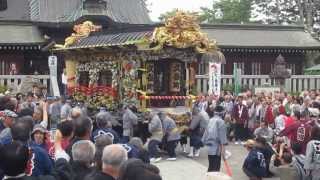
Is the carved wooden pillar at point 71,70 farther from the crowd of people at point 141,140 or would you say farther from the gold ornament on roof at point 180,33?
the gold ornament on roof at point 180,33

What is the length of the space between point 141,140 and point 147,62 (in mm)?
8989

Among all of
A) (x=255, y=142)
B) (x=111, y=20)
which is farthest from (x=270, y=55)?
(x=255, y=142)

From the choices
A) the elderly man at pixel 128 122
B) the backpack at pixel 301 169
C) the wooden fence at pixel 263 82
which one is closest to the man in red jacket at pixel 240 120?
the elderly man at pixel 128 122

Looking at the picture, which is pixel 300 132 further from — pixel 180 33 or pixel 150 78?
pixel 150 78

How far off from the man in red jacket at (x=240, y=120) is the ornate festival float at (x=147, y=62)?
1618 mm

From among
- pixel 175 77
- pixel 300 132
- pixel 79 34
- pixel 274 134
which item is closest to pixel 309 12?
pixel 79 34

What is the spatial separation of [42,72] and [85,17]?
3630mm

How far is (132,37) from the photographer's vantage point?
57.7 ft

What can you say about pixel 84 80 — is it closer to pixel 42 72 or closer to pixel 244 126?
pixel 244 126

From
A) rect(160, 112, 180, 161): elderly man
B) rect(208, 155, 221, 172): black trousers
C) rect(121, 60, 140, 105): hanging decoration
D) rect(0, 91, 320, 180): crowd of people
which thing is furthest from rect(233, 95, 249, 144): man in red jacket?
rect(208, 155, 221, 172): black trousers

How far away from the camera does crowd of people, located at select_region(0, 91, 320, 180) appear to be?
5.29m

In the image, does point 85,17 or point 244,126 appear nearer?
point 244,126

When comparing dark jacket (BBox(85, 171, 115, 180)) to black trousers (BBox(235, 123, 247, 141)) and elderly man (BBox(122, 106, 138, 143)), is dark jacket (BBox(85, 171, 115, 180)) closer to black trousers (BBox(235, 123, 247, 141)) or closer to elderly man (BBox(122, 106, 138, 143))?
elderly man (BBox(122, 106, 138, 143))

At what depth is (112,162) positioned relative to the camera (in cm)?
529
